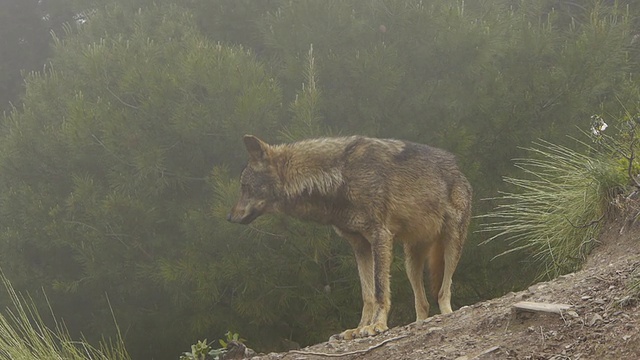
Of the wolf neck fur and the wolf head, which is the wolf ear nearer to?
the wolf head

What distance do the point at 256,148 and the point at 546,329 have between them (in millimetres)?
3085

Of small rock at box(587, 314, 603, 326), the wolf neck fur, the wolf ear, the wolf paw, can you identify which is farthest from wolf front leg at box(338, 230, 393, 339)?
small rock at box(587, 314, 603, 326)

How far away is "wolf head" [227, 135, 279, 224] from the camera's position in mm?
6176

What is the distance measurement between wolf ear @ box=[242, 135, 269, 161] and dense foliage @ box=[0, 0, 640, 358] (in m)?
2.27

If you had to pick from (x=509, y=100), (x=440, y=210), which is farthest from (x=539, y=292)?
(x=509, y=100)

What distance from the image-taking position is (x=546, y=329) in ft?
12.2

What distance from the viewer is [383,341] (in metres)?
4.60

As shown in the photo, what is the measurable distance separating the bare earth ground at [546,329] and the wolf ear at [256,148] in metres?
1.76

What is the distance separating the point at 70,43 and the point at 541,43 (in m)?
6.76

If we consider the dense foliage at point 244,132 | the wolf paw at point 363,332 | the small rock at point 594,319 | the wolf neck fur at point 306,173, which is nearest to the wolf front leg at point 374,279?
the wolf paw at point 363,332

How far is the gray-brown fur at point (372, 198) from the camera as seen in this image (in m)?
5.89

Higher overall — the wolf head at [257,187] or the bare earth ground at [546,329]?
the bare earth ground at [546,329]

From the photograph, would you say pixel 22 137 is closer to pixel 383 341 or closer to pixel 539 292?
pixel 383 341

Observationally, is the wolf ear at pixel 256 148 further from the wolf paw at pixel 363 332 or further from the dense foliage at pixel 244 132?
the dense foliage at pixel 244 132
